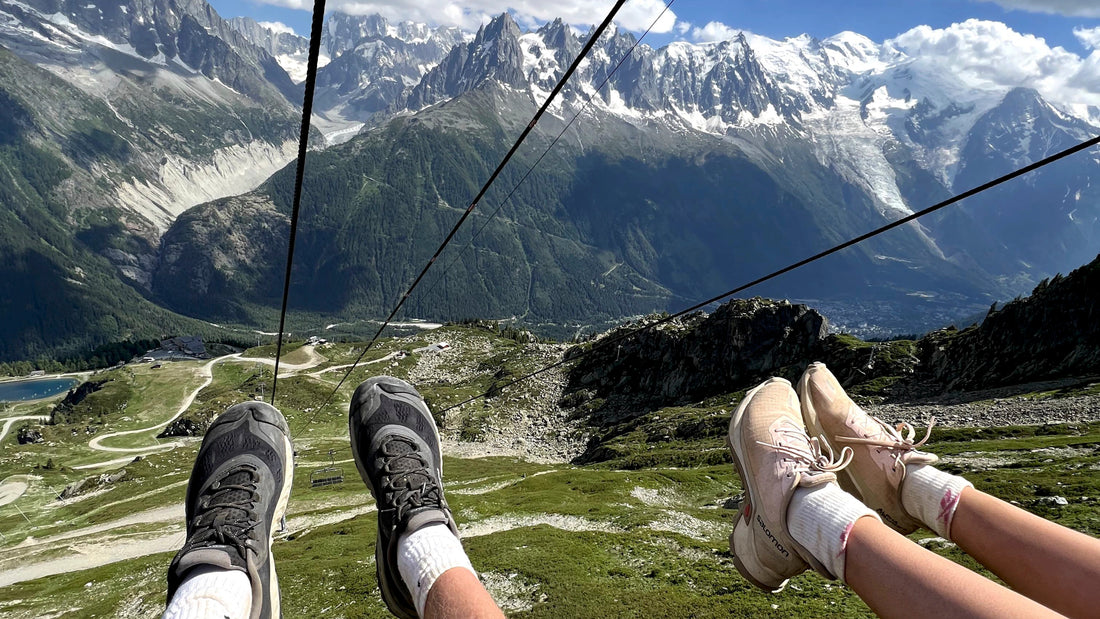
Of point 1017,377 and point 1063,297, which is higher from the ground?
point 1063,297

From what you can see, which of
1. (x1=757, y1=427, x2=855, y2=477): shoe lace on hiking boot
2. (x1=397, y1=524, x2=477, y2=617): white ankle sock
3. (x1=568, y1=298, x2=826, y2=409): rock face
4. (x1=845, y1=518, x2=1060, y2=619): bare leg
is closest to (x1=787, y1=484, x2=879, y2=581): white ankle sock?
(x1=845, y1=518, x2=1060, y2=619): bare leg

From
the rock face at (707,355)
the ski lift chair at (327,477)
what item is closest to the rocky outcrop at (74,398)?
the ski lift chair at (327,477)

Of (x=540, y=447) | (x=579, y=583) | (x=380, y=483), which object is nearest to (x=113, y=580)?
(x=579, y=583)

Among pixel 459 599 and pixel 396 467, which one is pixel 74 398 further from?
pixel 459 599

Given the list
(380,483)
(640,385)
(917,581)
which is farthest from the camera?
(640,385)

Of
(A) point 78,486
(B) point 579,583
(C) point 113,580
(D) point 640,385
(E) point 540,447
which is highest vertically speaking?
(B) point 579,583

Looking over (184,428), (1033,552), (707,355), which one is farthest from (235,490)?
(184,428)

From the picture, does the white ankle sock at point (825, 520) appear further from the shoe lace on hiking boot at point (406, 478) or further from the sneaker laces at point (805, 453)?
the shoe lace on hiking boot at point (406, 478)

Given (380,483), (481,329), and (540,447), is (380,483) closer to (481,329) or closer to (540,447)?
(540,447)
